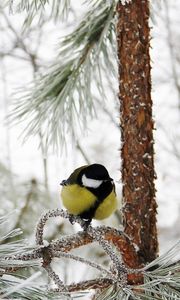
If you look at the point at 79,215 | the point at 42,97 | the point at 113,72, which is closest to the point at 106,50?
the point at 113,72

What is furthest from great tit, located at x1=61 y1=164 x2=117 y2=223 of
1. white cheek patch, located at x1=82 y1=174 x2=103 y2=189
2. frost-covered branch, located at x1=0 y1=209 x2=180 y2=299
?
frost-covered branch, located at x1=0 y1=209 x2=180 y2=299

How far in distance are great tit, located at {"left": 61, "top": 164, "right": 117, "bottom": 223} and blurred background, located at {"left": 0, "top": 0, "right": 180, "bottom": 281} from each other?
3.57 feet

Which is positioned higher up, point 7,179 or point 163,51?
point 163,51

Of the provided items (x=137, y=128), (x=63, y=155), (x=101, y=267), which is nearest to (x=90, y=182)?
(x=137, y=128)

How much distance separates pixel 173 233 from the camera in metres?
4.37

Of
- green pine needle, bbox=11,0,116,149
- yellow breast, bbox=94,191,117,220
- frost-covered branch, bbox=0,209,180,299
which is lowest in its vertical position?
frost-covered branch, bbox=0,209,180,299

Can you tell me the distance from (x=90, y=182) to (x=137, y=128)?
0.40 feet

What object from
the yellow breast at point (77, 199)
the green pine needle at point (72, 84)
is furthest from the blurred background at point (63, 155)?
the yellow breast at point (77, 199)

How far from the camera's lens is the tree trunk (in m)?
1.07

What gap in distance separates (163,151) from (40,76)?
3138mm

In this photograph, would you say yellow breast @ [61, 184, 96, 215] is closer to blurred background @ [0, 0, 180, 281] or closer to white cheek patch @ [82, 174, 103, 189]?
white cheek patch @ [82, 174, 103, 189]

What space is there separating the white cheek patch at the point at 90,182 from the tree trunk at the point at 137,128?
0.05m

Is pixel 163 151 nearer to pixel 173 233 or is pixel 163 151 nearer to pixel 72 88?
pixel 173 233

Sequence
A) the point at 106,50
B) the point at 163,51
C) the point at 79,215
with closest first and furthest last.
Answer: the point at 79,215 < the point at 106,50 < the point at 163,51
